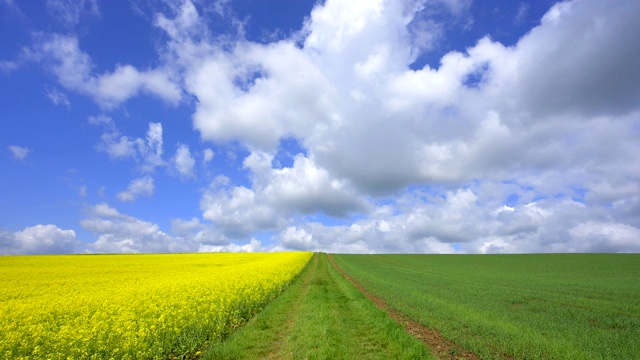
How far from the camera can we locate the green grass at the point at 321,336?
10141 mm

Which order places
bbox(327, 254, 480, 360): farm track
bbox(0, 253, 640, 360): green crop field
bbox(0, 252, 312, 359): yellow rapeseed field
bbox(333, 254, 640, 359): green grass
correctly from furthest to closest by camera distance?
bbox(333, 254, 640, 359): green grass < bbox(327, 254, 480, 360): farm track < bbox(0, 253, 640, 360): green crop field < bbox(0, 252, 312, 359): yellow rapeseed field

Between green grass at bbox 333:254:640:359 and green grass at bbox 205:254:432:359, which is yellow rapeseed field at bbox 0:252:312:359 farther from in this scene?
green grass at bbox 333:254:640:359

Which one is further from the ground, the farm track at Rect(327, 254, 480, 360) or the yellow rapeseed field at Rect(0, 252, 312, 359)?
the yellow rapeseed field at Rect(0, 252, 312, 359)

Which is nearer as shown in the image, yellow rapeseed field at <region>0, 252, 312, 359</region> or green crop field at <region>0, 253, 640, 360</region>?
yellow rapeseed field at <region>0, 252, 312, 359</region>

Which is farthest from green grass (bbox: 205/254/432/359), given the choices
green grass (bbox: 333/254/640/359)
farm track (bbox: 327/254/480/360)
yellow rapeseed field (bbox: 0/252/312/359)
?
green grass (bbox: 333/254/640/359)

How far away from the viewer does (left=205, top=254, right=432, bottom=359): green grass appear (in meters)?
10.1

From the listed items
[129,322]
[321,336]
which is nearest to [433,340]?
[321,336]

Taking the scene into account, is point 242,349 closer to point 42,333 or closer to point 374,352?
point 374,352

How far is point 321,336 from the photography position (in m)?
11.6

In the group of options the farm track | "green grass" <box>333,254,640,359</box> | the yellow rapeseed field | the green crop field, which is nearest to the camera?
the yellow rapeseed field

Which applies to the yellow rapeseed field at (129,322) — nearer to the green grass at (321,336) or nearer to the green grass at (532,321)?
the green grass at (321,336)

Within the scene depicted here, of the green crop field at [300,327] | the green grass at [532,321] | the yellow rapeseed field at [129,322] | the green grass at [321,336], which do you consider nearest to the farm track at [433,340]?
the green crop field at [300,327]

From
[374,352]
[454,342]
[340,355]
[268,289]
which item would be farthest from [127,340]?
[268,289]

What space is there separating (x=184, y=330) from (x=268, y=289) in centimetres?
1002
